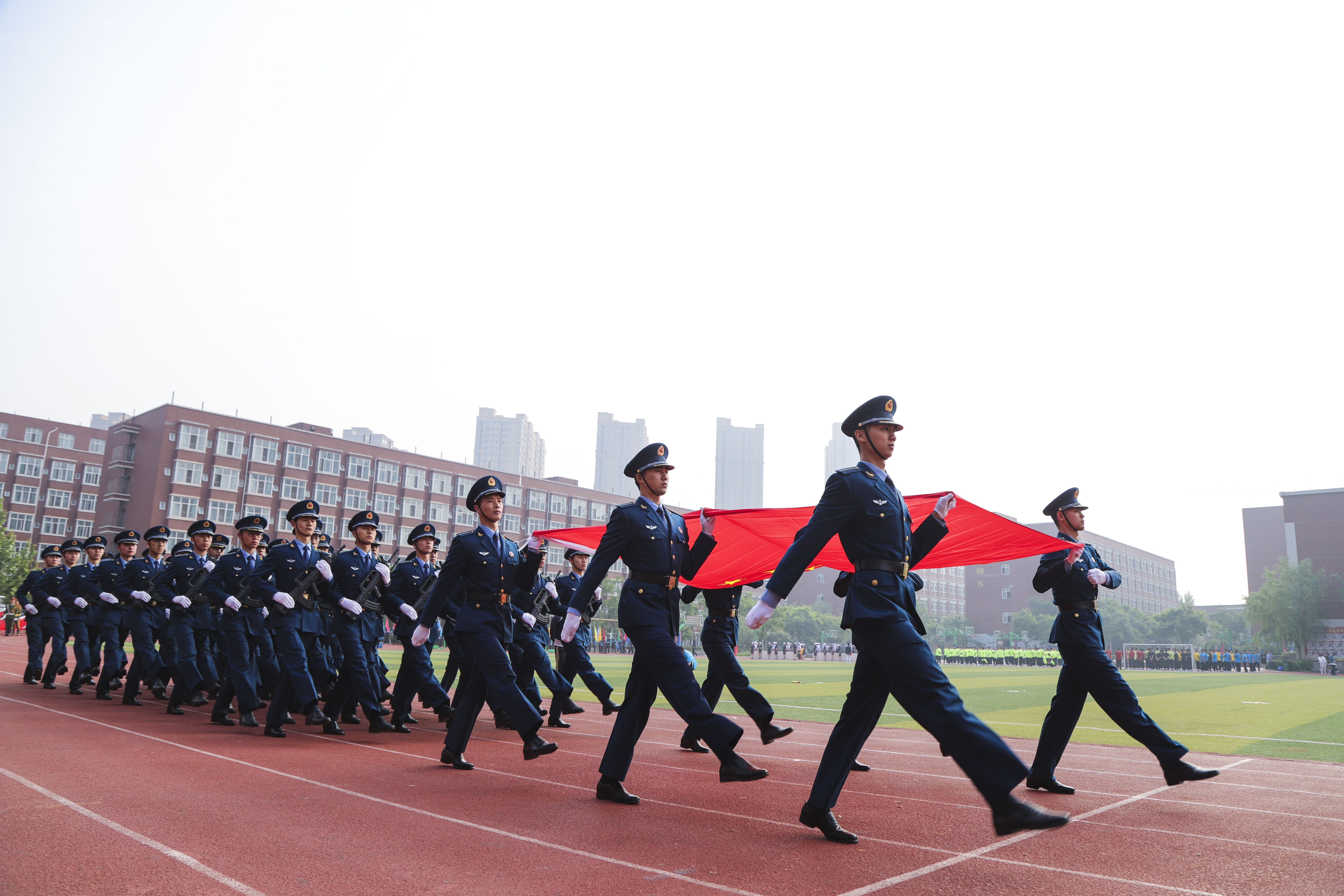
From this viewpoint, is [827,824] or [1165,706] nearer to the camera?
[827,824]

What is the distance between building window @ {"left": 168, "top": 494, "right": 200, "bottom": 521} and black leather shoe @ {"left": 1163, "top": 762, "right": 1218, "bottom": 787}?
73.0 m

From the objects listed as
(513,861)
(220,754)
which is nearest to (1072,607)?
(513,861)

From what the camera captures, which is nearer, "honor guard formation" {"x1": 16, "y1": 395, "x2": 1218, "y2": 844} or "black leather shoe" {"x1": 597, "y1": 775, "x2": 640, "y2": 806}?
"honor guard formation" {"x1": 16, "y1": 395, "x2": 1218, "y2": 844}

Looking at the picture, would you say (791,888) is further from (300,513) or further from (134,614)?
(134,614)

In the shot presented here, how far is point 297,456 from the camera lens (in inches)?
2928

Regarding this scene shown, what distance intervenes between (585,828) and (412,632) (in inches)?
212

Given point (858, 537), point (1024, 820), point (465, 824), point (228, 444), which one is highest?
point (228, 444)

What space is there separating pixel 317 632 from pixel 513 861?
640 centimetres

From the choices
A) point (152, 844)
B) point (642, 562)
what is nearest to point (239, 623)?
point (152, 844)

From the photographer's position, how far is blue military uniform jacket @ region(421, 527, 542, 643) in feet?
24.2

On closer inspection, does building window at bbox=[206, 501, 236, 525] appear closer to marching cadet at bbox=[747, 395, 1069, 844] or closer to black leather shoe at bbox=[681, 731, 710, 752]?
black leather shoe at bbox=[681, 731, 710, 752]

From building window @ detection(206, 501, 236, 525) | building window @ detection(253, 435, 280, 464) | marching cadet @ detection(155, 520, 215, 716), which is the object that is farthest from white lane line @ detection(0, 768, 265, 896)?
building window @ detection(253, 435, 280, 464)

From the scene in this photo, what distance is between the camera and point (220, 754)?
7.82 metres

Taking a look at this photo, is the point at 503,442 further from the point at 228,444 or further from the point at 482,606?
the point at 482,606
